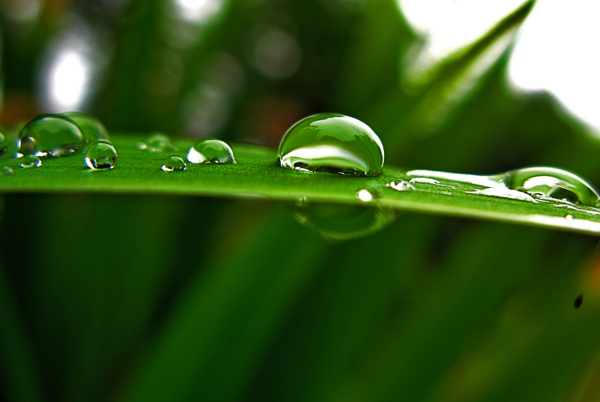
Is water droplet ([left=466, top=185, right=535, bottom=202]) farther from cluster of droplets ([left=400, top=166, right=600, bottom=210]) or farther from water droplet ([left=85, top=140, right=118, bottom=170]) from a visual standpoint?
water droplet ([left=85, top=140, right=118, bottom=170])

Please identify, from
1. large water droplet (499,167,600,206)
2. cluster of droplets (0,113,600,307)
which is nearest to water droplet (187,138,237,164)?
cluster of droplets (0,113,600,307)

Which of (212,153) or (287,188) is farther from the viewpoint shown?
(212,153)

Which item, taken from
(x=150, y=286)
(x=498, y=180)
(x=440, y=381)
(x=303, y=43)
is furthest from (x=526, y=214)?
(x=303, y=43)

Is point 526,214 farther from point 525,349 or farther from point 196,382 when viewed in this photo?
point 525,349

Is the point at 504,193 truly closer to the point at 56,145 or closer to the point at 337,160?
the point at 337,160

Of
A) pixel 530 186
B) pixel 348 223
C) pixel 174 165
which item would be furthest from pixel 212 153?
pixel 530 186

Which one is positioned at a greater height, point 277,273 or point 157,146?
point 157,146
